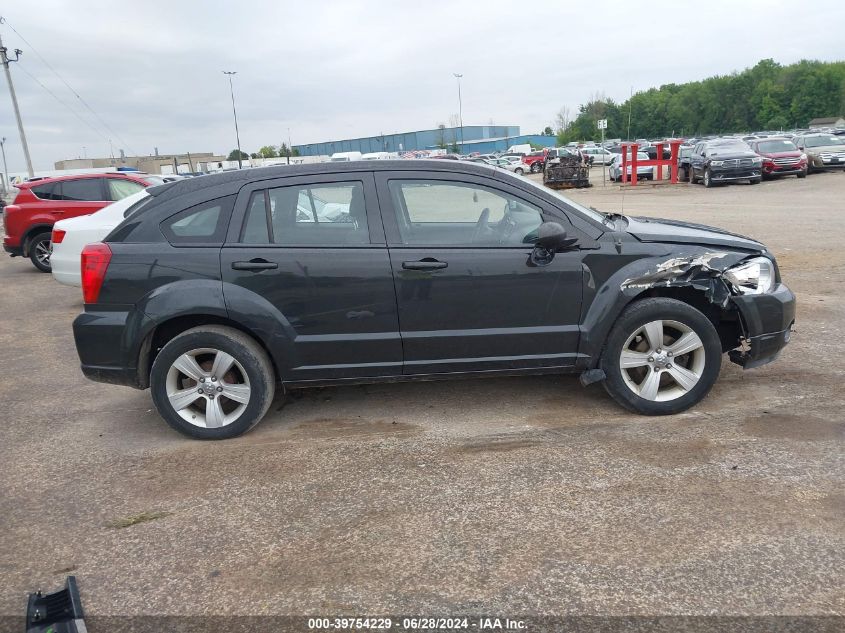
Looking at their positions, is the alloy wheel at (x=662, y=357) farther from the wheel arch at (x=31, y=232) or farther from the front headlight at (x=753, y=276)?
the wheel arch at (x=31, y=232)

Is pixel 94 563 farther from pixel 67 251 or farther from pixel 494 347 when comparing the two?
pixel 67 251

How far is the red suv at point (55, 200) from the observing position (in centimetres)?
1205

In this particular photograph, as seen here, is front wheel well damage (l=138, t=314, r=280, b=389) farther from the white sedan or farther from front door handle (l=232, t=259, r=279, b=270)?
the white sedan

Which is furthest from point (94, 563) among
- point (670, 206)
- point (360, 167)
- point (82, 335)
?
point (670, 206)

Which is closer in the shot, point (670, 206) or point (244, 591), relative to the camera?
point (244, 591)

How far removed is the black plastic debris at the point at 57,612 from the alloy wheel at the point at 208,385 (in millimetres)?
1552

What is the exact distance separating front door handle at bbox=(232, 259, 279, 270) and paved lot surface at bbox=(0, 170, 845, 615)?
3.72 ft

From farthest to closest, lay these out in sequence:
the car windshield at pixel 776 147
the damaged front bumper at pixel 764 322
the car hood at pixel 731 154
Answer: the car windshield at pixel 776 147
the car hood at pixel 731 154
the damaged front bumper at pixel 764 322

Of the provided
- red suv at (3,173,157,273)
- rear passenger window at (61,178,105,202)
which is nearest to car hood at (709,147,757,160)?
red suv at (3,173,157,273)

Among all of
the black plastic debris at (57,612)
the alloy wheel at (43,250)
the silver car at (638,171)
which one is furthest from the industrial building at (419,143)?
the black plastic debris at (57,612)

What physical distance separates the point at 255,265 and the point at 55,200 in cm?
977

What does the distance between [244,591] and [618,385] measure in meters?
2.67

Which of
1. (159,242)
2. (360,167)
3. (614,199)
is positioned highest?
(360,167)

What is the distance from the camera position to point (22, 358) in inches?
269
